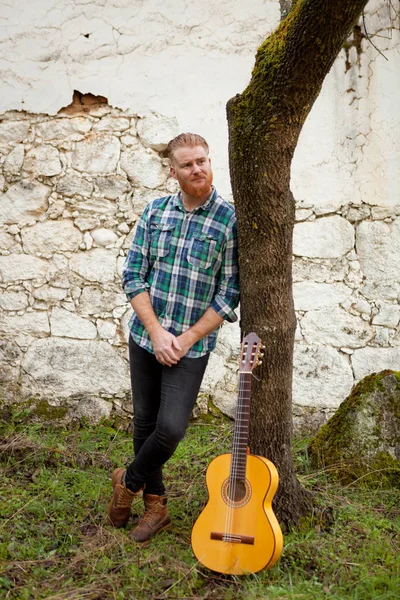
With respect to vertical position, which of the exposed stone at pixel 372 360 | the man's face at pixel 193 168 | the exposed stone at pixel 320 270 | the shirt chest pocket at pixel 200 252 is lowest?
A: the exposed stone at pixel 372 360

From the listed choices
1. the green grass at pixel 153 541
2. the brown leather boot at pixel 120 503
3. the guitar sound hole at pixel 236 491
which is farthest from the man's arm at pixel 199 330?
the green grass at pixel 153 541

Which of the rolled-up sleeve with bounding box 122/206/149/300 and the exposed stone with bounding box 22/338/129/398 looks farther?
the exposed stone with bounding box 22/338/129/398

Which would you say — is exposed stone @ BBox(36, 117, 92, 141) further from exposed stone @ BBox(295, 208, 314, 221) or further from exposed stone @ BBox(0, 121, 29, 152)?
exposed stone @ BBox(295, 208, 314, 221)

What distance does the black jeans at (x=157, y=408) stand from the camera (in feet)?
9.71

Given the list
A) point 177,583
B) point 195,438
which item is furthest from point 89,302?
point 177,583

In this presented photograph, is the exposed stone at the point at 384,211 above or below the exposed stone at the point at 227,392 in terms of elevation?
above

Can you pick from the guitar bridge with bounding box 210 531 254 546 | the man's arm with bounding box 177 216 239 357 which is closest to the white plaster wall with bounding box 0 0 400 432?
the man's arm with bounding box 177 216 239 357

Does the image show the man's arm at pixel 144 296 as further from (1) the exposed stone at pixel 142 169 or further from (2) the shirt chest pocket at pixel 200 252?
(1) the exposed stone at pixel 142 169

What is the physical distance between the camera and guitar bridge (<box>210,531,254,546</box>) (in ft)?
8.83

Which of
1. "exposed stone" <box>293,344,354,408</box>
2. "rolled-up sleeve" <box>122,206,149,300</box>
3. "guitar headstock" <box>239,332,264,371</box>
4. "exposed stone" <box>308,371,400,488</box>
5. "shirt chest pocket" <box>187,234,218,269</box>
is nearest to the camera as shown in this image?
"guitar headstock" <box>239,332,264,371</box>

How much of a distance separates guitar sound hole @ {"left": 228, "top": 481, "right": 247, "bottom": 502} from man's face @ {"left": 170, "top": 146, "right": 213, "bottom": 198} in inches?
53.3

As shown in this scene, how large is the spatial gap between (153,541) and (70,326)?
2.24m

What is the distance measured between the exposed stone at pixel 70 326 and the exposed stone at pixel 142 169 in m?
1.16

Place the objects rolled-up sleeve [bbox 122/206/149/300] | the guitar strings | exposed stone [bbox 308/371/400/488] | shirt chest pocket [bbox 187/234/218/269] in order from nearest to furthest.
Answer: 1. the guitar strings
2. shirt chest pocket [bbox 187/234/218/269]
3. rolled-up sleeve [bbox 122/206/149/300]
4. exposed stone [bbox 308/371/400/488]
